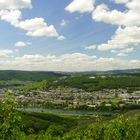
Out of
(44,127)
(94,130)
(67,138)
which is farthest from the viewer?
(44,127)

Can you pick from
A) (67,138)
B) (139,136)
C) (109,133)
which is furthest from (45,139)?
(109,133)

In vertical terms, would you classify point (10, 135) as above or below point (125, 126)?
above

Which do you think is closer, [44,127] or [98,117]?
[98,117]

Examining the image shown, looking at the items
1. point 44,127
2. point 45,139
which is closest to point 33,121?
point 44,127

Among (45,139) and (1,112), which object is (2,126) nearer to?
(1,112)

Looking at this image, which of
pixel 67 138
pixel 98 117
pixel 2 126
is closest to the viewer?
pixel 2 126

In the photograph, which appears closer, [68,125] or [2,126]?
[2,126]

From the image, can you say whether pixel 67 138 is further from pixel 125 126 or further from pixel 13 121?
pixel 13 121

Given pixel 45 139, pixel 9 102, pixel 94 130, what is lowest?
pixel 45 139

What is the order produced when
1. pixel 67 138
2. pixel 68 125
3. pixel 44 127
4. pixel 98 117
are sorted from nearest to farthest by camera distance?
pixel 98 117 < pixel 67 138 < pixel 44 127 < pixel 68 125
